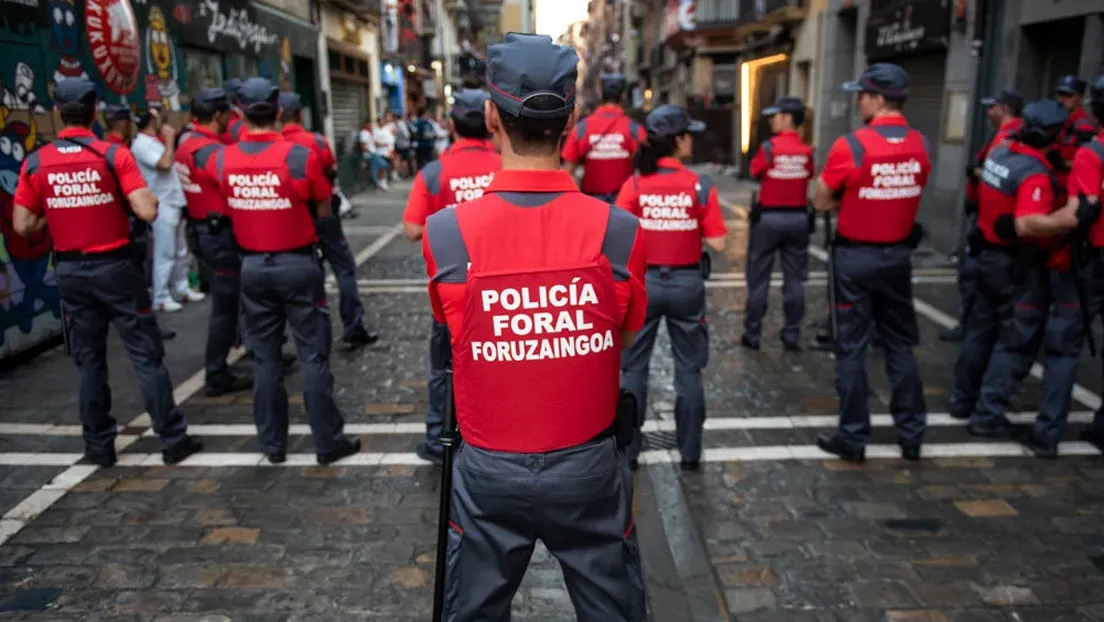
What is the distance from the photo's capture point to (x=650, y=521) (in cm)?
418

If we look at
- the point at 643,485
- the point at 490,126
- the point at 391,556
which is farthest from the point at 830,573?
the point at 490,126

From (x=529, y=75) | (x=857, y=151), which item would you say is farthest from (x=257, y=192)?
(x=857, y=151)

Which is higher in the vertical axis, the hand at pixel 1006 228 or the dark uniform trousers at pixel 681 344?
the hand at pixel 1006 228

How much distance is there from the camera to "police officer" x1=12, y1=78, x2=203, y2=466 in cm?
458

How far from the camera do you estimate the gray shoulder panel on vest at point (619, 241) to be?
219 centimetres

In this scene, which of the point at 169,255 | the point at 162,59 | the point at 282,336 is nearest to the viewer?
the point at 282,336

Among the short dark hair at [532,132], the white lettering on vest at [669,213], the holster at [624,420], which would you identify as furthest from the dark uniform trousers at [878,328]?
the short dark hair at [532,132]

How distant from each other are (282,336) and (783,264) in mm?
4499

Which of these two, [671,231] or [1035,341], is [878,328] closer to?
[1035,341]

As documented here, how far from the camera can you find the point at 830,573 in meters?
3.70

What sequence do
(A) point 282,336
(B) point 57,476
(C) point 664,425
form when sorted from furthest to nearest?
(C) point 664,425
(A) point 282,336
(B) point 57,476

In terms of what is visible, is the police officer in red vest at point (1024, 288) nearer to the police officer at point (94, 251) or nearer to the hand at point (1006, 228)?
the hand at point (1006, 228)

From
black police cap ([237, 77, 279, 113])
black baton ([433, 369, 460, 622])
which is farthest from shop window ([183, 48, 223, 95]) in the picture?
black baton ([433, 369, 460, 622])

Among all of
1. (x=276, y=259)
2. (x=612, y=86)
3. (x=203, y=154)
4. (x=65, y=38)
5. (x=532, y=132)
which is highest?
(x=65, y=38)
